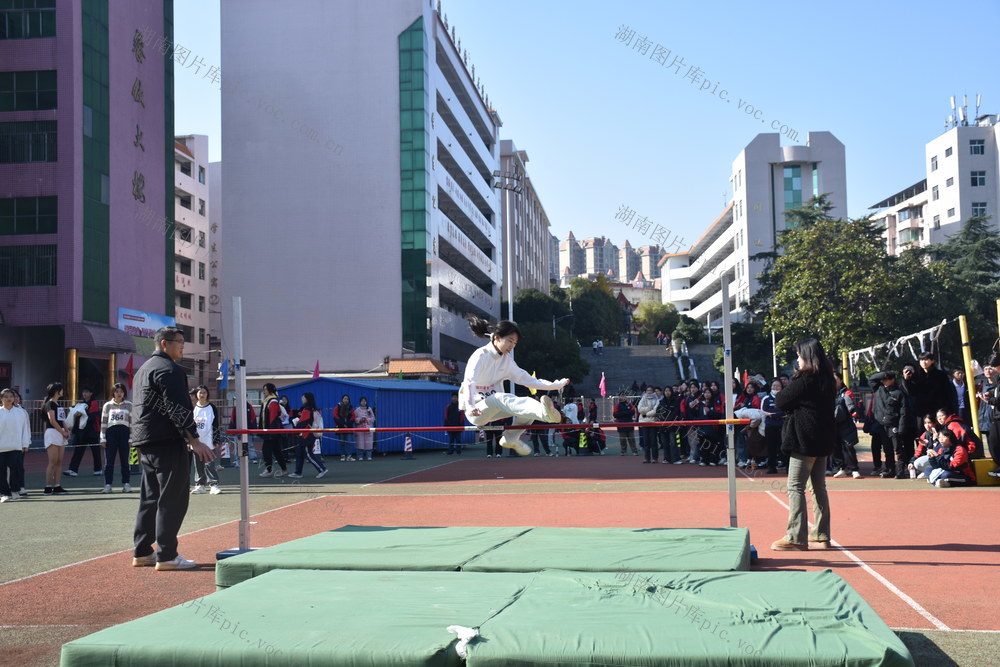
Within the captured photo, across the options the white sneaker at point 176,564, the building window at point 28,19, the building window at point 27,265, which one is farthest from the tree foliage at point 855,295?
the white sneaker at point 176,564

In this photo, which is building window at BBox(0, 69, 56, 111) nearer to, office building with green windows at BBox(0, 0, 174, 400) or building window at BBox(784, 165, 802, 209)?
office building with green windows at BBox(0, 0, 174, 400)

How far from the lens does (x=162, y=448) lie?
8766 mm

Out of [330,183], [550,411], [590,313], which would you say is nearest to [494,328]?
[550,411]

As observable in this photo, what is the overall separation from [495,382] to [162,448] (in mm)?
3258

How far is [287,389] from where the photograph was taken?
28.6 meters

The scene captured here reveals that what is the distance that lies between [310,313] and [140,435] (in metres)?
42.6

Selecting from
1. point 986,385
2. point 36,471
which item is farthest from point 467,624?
point 36,471

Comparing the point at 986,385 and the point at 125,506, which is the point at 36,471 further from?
the point at 986,385

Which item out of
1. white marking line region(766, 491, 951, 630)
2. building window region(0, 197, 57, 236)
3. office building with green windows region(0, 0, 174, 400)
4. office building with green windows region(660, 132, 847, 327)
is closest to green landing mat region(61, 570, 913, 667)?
white marking line region(766, 491, 951, 630)

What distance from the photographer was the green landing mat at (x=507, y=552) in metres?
6.67

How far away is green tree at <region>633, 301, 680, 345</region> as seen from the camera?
4306 inches

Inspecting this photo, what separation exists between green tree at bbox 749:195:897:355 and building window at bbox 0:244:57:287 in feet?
106

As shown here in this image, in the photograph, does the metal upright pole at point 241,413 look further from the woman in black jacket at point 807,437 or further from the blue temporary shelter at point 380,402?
the blue temporary shelter at point 380,402

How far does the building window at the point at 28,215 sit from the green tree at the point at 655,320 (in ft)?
261
